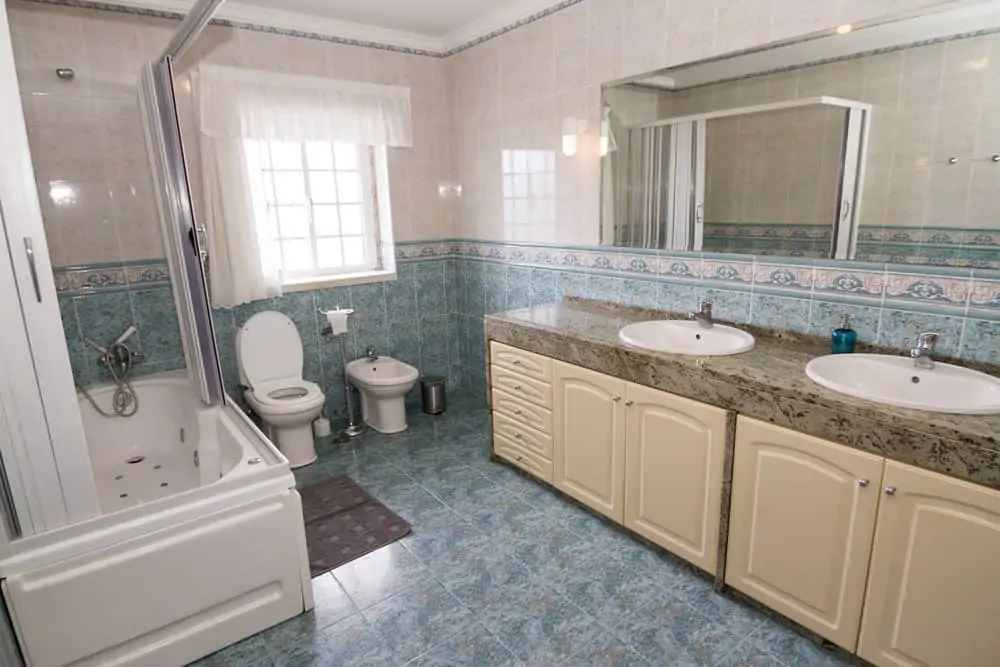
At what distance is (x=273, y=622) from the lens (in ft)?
6.54

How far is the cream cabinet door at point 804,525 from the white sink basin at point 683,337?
0.45 metres

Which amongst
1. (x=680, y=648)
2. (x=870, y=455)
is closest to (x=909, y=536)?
(x=870, y=455)

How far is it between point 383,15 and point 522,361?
221 cm

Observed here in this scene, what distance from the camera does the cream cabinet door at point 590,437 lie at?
7.70 feet

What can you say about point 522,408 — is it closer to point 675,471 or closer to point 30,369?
point 675,471

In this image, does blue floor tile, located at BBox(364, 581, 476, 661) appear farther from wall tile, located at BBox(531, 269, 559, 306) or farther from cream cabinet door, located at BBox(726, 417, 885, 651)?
wall tile, located at BBox(531, 269, 559, 306)

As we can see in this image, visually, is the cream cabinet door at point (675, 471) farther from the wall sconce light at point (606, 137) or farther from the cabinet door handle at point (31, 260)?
the cabinet door handle at point (31, 260)

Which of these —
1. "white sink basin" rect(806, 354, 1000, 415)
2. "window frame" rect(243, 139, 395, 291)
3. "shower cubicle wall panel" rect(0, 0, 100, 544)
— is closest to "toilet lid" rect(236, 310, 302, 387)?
"window frame" rect(243, 139, 395, 291)

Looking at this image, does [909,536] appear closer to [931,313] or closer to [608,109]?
[931,313]

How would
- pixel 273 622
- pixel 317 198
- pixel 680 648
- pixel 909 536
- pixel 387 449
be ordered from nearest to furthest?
pixel 909 536
pixel 680 648
pixel 273 622
pixel 387 449
pixel 317 198

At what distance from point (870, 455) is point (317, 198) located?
10.8 ft

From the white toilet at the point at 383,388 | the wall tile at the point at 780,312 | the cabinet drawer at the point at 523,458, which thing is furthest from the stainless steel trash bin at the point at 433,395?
the wall tile at the point at 780,312

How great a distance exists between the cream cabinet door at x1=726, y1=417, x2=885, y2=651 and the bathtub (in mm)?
1590

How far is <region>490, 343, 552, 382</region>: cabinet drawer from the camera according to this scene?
2.65 meters
